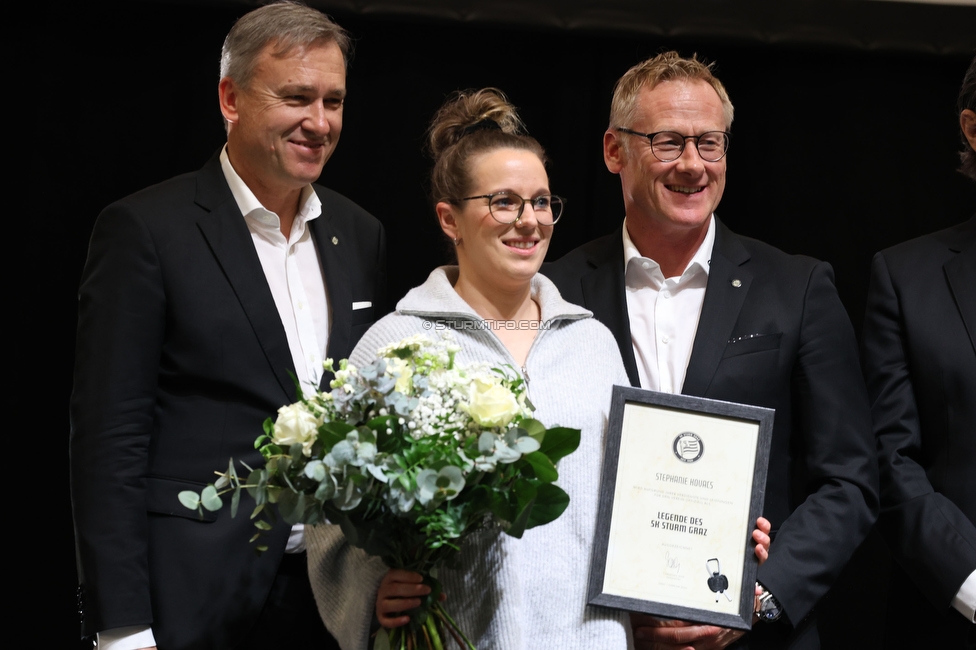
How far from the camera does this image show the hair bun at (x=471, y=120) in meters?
2.56

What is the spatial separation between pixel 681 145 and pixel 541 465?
1.10 metres

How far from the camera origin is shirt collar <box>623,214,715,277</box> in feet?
8.87

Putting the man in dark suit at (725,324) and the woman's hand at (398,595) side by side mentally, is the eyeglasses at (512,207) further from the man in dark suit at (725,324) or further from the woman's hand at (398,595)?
the woman's hand at (398,595)

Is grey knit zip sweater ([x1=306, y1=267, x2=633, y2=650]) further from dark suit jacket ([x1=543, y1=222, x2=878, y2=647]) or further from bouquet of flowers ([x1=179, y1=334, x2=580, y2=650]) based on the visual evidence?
dark suit jacket ([x1=543, y1=222, x2=878, y2=647])

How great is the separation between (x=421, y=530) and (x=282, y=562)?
2.65ft

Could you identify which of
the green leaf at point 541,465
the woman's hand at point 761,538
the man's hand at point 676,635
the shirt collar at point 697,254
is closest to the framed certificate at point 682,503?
the woman's hand at point 761,538

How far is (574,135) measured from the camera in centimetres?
410

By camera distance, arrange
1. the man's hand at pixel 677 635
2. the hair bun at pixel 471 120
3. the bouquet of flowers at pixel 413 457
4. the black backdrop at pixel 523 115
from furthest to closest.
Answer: the black backdrop at pixel 523 115 < the hair bun at pixel 471 120 < the man's hand at pixel 677 635 < the bouquet of flowers at pixel 413 457

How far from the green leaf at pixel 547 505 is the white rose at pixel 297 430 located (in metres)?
0.42

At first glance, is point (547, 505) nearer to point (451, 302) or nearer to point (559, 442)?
point (559, 442)

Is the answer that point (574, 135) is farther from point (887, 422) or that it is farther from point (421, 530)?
point (421, 530)

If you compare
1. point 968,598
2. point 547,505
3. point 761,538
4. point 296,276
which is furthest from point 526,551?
point 968,598

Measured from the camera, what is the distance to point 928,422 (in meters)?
2.69

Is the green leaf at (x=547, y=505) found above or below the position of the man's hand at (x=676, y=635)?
above
